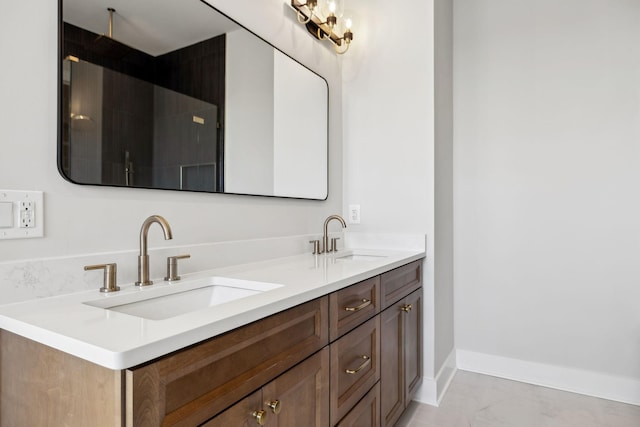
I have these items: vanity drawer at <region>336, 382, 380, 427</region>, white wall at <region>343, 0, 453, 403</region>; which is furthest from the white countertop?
white wall at <region>343, 0, 453, 403</region>

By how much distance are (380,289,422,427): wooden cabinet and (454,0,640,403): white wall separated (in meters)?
0.76

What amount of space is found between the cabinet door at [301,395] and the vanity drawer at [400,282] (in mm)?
527

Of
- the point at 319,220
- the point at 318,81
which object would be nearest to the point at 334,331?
the point at 319,220

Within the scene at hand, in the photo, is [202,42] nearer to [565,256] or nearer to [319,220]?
[319,220]

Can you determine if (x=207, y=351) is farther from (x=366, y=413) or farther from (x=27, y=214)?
(x=366, y=413)

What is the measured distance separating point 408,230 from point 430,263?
226 mm

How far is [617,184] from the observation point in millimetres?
2141

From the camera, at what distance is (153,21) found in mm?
1256

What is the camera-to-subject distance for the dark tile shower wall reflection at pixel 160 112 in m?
1.10

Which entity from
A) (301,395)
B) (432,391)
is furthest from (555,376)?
(301,395)

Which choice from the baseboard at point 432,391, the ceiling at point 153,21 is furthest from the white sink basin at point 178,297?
the baseboard at point 432,391

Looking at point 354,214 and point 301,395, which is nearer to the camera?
point 301,395

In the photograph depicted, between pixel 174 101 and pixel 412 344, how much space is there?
159 centimetres

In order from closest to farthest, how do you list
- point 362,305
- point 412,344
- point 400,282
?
point 362,305
point 400,282
point 412,344
